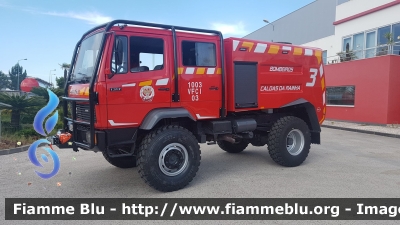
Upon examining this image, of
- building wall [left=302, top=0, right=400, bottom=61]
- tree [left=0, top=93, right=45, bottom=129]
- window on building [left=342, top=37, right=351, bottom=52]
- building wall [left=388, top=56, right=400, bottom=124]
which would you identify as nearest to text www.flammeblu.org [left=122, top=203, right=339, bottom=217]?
tree [left=0, top=93, right=45, bottom=129]

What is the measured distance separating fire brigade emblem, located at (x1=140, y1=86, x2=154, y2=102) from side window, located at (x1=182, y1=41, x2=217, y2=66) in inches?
33.0

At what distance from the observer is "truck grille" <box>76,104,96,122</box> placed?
492cm

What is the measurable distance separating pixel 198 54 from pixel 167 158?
2.02 m

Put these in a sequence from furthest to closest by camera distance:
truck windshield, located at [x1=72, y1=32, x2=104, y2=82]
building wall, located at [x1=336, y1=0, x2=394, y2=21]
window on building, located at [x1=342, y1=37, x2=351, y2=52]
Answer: window on building, located at [x1=342, y1=37, x2=351, y2=52], building wall, located at [x1=336, y1=0, x2=394, y2=21], truck windshield, located at [x1=72, y1=32, x2=104, y2=82]

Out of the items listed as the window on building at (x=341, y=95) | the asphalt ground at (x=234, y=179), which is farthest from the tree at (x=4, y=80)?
the asphalt ground at (x=234, y=179)

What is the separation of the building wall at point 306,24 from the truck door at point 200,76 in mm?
20617

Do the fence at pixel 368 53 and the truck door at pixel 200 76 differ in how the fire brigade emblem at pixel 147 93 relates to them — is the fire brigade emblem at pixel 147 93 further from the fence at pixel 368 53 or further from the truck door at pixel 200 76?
the fence at pixel 368 53

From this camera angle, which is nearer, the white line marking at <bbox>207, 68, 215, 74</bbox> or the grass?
the white line marking at <bbox>207, 68, 215, 74</bbox>

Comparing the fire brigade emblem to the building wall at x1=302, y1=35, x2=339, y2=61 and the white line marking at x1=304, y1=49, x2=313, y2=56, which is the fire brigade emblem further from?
the building wall at x1=302, y1=35, x2=339, y2=61

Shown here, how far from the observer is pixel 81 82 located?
202 inches

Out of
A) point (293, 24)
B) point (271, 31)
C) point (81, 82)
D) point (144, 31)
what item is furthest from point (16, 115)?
point (271, 31)

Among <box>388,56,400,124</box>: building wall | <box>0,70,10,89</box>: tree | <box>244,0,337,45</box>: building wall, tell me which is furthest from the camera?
<box>0,70,10,89</box>: tree

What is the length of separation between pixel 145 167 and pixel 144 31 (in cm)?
227

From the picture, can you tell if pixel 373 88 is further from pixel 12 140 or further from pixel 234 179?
pixel 12 140
